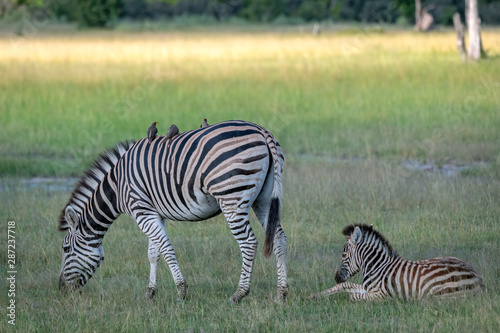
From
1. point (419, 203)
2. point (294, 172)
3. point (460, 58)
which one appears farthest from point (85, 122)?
point (460, 58)

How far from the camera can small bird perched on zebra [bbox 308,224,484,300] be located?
5.48m

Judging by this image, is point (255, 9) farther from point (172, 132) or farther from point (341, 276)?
point (341, 276)

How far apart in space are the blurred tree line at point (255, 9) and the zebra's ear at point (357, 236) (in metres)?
35.8

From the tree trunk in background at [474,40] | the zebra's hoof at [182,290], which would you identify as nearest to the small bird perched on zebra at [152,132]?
the zebra's hoof at [182,290]

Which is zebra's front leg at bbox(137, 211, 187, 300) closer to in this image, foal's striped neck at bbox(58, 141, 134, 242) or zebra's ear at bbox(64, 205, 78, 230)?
foal's striped neck at bbox(58, 141, 134, 242)

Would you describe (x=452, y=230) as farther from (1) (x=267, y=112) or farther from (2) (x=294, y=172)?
(1) (x=267, y=112)

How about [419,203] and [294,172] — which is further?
[294,172]

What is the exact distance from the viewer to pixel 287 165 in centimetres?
1192

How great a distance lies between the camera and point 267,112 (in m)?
16.2

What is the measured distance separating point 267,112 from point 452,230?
8.78 meters

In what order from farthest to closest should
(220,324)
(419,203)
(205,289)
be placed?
(419,203)
(205,289)
(220,324)

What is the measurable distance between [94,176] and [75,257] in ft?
2.45

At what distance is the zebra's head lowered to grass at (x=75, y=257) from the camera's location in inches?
242

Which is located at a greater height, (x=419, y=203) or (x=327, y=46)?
(x=327, y=46)
